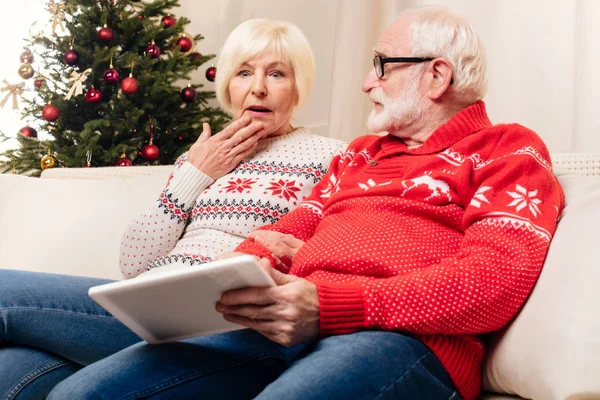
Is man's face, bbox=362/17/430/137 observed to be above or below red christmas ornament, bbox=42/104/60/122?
above

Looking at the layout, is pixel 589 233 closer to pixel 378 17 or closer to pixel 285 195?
pixel 285 195

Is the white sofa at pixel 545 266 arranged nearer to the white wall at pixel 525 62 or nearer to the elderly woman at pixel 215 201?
the elderly woman at pixel 215 201

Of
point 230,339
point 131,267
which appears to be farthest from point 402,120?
point 131,267

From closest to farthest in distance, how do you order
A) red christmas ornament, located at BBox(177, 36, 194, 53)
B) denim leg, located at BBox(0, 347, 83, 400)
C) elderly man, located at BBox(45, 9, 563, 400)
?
elderly man, located at BBox(45, 9, 563, 400) < denim leg, located at BBox(0, 347, 83, 400) < red christmas ornament, located at BBox(177, 36, 194, 53)

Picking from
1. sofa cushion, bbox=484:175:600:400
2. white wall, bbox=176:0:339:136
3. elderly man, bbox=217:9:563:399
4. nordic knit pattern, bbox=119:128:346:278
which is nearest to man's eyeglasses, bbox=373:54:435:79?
elderly man, bbox=217:9:563:399

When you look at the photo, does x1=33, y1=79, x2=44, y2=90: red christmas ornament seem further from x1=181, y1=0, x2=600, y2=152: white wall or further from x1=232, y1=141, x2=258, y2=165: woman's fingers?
x1=232, y1=141, x2=258, y2=165: woman's fingers

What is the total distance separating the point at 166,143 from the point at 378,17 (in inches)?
45.6

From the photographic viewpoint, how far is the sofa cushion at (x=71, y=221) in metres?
1.99

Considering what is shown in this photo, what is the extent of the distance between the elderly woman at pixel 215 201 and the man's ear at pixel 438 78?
426mm

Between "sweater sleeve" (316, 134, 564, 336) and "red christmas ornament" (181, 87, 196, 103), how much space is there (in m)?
2.34

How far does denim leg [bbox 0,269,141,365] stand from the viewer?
4.53 ft

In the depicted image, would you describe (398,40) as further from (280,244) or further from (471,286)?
(471,286)

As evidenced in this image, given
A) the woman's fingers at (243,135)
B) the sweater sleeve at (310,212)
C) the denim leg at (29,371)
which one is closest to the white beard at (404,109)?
the sweater sleeve at (310,212)

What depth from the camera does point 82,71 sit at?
126 inches
